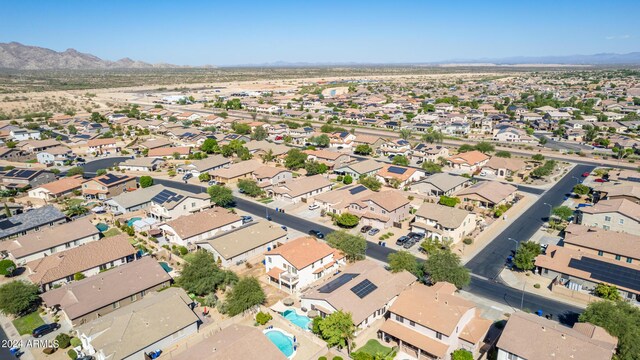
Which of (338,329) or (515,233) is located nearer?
(338,329)

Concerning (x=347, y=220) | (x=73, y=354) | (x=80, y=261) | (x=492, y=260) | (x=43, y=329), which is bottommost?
(x=492, y=260)

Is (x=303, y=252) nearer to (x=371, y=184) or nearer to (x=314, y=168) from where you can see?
(x=371, y=184)

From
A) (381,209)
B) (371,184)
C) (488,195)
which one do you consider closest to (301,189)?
(371,184)

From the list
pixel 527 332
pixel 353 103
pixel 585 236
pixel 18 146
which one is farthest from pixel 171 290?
pixel 353 103

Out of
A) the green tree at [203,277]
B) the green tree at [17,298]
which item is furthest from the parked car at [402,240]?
the green tree at [17,298]

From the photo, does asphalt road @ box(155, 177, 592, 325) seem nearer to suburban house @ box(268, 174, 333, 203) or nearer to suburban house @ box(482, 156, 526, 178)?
suburban house @ box(268, 174, 333, 203)

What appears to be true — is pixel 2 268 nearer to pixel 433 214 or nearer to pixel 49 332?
pixel 49 332
